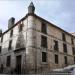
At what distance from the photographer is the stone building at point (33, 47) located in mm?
19719

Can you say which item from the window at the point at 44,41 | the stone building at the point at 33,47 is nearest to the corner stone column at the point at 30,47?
the stone building at the point at 33,47

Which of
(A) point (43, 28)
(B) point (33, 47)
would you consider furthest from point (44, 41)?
(B) point (33, 47)

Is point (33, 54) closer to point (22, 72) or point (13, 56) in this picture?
point (22, 72)

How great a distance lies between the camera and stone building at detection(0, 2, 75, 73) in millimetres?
19719

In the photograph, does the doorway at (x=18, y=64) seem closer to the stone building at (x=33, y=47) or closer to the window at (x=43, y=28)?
the stone building at (x=33, y=47)

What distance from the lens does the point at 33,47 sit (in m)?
19.8

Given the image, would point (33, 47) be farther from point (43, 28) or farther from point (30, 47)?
point (43, 28)

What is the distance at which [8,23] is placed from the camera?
1099 inches

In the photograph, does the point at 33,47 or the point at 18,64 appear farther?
the point at 18,64

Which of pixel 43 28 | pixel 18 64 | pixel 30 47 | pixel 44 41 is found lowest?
pixel 18 64

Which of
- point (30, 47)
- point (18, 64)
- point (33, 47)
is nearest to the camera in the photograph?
point (30, 47)

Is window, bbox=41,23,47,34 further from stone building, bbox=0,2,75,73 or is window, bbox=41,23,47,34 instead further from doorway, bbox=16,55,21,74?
doorway, bbox=16,55,21,74

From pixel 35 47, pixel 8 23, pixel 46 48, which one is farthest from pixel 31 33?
pixel 8 23

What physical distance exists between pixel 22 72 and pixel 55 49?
22.7ft
